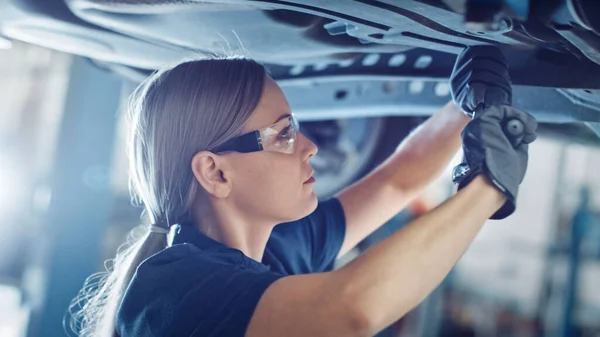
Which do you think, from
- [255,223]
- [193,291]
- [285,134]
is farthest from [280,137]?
[193,291]

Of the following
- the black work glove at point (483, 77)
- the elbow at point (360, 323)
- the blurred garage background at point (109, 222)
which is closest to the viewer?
the elbow at point (360, 323)

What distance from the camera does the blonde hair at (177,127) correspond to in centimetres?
85

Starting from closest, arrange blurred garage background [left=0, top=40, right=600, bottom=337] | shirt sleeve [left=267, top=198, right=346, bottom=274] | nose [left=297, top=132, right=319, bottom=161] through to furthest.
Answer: nose [left=297, top=132, right=319, bottom=161] < shirt sleeve [left=267, top=198, right=346, bottom=274] < blurred garage background [left=0, top=40, right=600, bottom=337]

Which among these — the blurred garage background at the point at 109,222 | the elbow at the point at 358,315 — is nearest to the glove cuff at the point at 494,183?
the elbow at the point at 358,315

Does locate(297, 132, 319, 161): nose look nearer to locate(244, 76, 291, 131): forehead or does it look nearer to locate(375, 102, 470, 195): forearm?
locate(244, 76, 291, 131): forehead

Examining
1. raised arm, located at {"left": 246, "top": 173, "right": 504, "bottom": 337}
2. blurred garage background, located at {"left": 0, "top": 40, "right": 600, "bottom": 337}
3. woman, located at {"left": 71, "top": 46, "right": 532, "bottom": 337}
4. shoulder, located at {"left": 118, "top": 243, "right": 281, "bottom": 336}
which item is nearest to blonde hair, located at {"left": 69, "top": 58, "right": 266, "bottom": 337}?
woman, located at {"left": 71, "top": 46, "right": 532, "bottom": 337}

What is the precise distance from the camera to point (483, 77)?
78cm

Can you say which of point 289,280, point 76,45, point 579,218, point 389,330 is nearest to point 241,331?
point 289,280

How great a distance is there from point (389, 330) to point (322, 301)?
6.68ft

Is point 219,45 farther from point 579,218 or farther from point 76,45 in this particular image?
point 579,218

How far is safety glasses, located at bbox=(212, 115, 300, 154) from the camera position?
2.77 ft

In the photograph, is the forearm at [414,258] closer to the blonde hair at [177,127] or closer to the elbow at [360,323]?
the elbow at [360,323]

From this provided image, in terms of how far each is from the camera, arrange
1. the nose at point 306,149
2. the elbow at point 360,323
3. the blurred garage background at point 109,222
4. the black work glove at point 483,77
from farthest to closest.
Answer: the blurred garage background at point 109,222, the nose at point 306,149, the black work glove at point 483,77, the elbow at point 360,323

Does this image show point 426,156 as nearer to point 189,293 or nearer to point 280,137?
point 280,137
